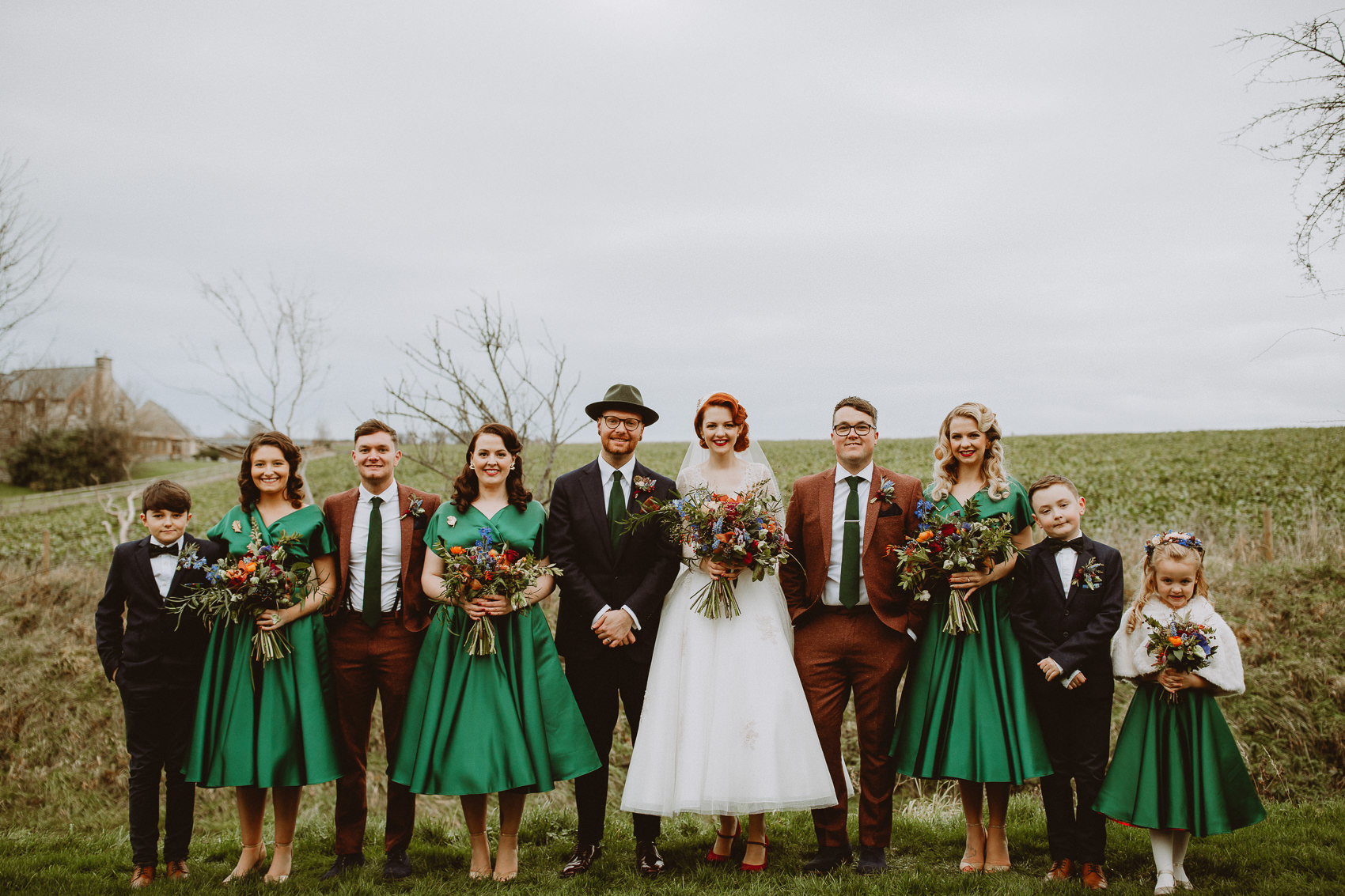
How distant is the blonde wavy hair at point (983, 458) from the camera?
5.11 m

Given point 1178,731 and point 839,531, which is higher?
point 839,531

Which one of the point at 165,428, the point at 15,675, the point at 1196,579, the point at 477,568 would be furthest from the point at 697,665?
the point at 165,428

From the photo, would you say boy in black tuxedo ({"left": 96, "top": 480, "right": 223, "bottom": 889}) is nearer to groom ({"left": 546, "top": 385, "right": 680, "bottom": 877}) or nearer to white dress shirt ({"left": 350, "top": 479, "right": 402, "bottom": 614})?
white dress shirt ({"left": 350, "top": 479, "right": 402, "bottom": 614})

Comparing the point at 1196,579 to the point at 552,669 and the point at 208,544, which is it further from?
the point at 208,544

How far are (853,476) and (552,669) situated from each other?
7.69 ft

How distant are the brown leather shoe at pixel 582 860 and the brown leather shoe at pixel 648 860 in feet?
0.93

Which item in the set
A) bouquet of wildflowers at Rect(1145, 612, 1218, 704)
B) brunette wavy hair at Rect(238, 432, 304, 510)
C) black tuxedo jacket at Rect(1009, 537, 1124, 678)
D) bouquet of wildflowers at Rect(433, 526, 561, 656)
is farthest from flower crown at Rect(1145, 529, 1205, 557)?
brunette wavy hair at Rect(238, 432, 304, 510)

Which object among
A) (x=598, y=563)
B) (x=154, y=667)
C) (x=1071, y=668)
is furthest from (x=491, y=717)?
(x=1071, y=668)

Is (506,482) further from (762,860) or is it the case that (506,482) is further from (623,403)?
(762,860)

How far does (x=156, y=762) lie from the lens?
16.5 feet

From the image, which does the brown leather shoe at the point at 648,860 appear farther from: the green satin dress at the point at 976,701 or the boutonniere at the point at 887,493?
the boutonniere at the point at 887,493

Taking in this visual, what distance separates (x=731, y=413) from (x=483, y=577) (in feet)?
6.39

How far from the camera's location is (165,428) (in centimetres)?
6450

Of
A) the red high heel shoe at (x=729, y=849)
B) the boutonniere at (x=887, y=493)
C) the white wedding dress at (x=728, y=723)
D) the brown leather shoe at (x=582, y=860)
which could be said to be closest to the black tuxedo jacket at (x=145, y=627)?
the brown leather shoe at (x=582, y=860)
